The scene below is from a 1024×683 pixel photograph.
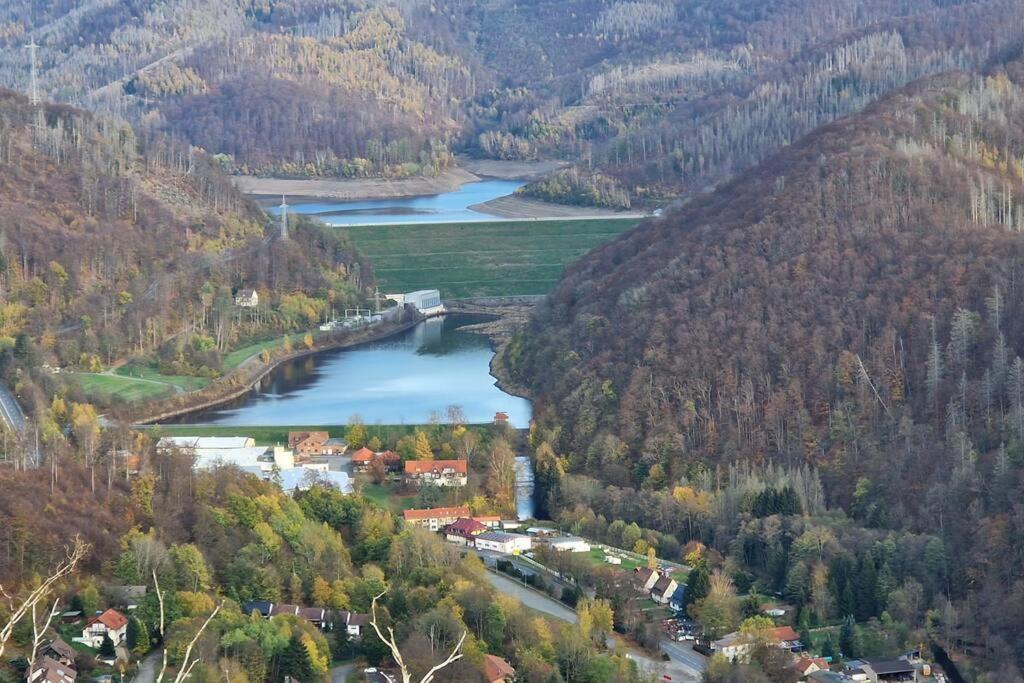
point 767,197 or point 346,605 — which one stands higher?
point 767,197

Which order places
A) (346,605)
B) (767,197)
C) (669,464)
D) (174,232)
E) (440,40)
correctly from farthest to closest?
(440,40) < (174,232) < (767,197) < (669,464) < (346,605)

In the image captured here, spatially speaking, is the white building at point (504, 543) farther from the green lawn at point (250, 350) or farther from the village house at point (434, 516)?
the green lawn at point (250, 350)

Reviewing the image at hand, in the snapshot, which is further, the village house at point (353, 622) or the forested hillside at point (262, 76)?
the forested hillside at point (262, 76)

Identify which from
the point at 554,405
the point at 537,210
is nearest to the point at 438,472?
the point at 554,405

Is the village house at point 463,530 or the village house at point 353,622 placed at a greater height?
the village house at point 463,530

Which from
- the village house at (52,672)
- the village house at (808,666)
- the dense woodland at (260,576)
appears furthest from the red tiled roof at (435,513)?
the village house at (52,672)

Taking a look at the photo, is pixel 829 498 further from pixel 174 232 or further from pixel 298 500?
pixel 174 232

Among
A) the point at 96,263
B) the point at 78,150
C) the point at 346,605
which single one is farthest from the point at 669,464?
the point at 78,150

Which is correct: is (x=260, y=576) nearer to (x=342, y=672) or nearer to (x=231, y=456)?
(x=342, y=672)
